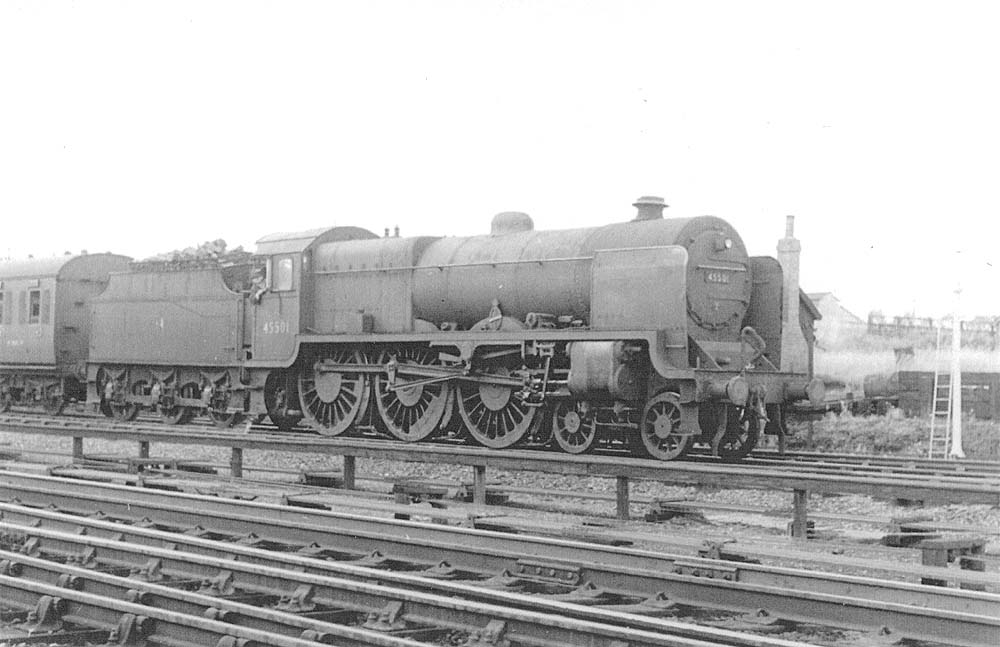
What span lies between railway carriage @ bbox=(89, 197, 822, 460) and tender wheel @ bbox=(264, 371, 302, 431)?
0.03m

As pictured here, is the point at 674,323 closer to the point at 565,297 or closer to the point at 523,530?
the point at 565,297

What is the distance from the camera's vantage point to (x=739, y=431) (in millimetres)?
14094

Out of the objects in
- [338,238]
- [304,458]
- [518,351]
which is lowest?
[304,458]

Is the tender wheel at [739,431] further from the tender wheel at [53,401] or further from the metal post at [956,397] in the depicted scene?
the tender wheel at [53,401]

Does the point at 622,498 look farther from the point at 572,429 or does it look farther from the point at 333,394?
the point at 333,394

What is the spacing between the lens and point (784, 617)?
6781 mm

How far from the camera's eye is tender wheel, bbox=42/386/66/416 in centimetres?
2395

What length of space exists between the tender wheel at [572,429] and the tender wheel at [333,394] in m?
3.47

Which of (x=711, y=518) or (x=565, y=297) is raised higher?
(x=565, y=297)

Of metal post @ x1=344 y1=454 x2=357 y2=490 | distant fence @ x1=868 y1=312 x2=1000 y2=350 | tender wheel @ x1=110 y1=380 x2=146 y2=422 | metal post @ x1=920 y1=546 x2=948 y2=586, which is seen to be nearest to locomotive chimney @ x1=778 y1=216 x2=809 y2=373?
metal post @ x1=344 y1=454 x2=357 y2=490

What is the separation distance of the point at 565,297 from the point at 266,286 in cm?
587

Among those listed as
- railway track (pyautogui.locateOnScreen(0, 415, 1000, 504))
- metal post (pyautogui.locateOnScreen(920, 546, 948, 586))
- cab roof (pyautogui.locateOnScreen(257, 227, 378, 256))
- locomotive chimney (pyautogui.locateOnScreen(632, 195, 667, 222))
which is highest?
locomotive chimney (pyautogui.locateOnScreen(632, 195, 667, 222))

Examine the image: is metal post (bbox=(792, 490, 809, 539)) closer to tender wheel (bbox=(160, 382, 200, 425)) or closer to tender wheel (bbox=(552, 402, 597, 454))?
tender wheel (bbox=(552, 402, 597, 454))

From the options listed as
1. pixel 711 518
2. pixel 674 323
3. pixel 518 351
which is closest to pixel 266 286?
Result: pixel 518 351
